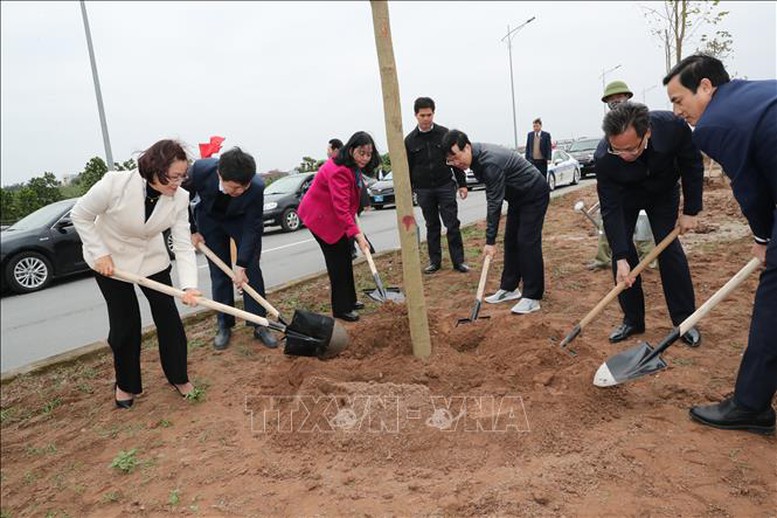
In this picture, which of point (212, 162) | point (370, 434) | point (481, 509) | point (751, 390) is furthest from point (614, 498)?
point (212, 162)

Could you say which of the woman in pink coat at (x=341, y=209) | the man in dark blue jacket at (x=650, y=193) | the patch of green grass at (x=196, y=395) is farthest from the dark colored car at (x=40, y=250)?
the man in dark blue jacket at (x=650, y=193)

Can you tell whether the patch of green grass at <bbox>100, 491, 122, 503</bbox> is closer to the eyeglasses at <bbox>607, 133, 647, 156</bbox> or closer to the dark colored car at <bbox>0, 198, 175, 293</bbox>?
the eyeglasses at <bbox>607, 133, 647, 156</bbox>

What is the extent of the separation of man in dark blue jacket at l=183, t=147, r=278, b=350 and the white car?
13724mm

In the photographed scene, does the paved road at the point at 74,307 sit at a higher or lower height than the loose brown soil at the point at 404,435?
lower

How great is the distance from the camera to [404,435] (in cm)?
249

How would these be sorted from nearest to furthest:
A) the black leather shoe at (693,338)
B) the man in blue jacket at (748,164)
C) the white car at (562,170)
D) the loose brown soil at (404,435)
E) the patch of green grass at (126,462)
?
the loose brown soil at (404,435)
the man in blue jacket at (748,164)
the patch of green grass at (126,462)
the black leather shoe at (693,338)
the white car at (562,170)

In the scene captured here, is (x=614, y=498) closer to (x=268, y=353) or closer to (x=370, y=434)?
(x=370, y=434)

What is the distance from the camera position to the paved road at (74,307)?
5090mm

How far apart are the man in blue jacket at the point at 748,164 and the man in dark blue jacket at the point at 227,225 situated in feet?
8.28

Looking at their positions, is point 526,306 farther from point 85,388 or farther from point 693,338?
point 85,388

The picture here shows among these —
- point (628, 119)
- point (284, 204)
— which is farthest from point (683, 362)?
point (284, 204)

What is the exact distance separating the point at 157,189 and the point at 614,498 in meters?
2.64

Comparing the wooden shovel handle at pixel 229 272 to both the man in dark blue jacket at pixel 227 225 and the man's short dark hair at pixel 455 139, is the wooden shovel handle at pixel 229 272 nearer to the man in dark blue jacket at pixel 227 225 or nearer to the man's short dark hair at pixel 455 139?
the man in dark blue jacket at pixel 227 225

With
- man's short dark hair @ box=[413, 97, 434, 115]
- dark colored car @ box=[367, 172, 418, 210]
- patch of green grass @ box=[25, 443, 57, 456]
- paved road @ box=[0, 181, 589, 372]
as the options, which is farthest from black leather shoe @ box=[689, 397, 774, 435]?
dark colored car @ box=[367, 172, 418, 210]
